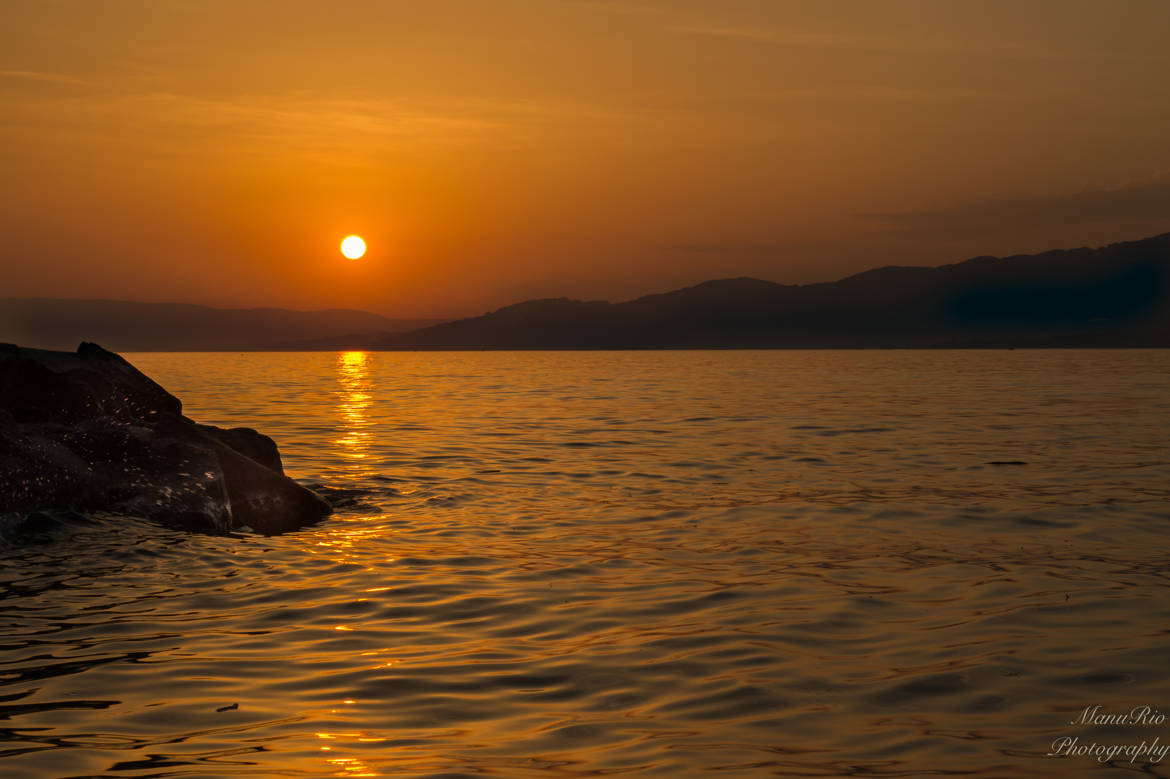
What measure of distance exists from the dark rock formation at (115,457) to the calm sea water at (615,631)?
1.89 ft

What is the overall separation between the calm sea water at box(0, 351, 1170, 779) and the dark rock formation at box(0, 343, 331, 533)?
58cm

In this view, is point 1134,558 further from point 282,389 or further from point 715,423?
point 282,389

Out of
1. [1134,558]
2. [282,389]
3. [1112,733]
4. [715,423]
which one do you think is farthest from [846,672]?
[282,389]

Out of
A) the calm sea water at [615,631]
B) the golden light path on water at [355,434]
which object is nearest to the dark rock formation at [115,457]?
the calm sea water at [615,631]

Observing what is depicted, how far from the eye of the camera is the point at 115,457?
13789mm

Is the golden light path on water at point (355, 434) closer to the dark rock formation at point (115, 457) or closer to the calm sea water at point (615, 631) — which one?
the calm sea water at point (615, 631)

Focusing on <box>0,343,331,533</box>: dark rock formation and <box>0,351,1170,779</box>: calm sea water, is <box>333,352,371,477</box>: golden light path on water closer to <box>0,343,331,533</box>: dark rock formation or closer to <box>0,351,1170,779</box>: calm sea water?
<box>0,351,1170,779</box>: calm sea water

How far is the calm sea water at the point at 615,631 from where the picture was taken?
604cm

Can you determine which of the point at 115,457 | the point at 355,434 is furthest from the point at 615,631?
the point at 355,434

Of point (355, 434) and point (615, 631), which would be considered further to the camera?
point (355, 434)

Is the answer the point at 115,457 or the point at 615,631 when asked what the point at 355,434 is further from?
the point at 615,631

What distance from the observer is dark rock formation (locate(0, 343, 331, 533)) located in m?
12.9

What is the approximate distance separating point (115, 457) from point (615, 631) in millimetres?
8229

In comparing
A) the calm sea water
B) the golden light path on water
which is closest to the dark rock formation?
the calm sea water
